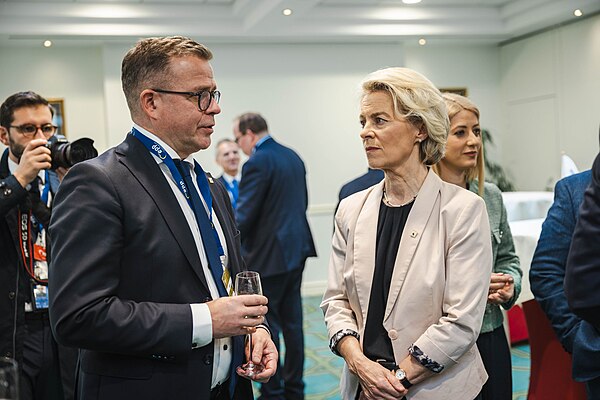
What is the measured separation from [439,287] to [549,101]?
759 centimetres

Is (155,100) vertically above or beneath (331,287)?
above

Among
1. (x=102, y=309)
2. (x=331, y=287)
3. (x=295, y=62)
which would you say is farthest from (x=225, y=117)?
(x=102, y=309)

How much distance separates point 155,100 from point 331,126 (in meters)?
6.91

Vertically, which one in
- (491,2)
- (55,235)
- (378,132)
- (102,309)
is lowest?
(102,309)

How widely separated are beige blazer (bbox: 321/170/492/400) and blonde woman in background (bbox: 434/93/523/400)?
367 mm

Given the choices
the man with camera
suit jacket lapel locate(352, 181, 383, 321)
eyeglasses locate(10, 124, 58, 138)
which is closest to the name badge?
the man with camera

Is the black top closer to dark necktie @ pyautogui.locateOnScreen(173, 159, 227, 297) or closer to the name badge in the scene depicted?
dark necktie @ pyautogui.locateOnScreen(173, 159, 227, 297)

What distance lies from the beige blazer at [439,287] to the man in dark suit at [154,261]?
38cm

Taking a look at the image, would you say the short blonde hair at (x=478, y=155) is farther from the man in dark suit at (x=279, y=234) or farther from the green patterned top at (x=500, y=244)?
the man in dark suit at (x=279, y=234)

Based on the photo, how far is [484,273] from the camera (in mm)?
1940

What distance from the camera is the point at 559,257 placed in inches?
86.0

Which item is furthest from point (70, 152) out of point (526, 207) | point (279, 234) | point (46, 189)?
point (526, 207)

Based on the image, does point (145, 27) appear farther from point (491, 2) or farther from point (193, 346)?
point (193, 346)

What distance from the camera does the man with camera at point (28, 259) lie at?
235 centimetres
